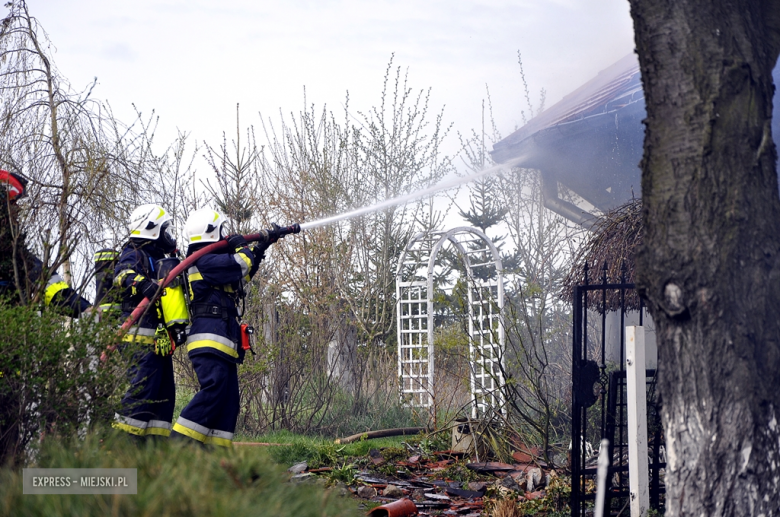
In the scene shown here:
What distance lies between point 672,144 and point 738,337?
2.55 ft

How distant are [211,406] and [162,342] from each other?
727 mm

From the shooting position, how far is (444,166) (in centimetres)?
1316

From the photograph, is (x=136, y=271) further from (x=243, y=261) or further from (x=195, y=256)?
(x=243, y=261)

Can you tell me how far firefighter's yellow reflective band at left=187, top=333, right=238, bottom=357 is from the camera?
496 centimetres

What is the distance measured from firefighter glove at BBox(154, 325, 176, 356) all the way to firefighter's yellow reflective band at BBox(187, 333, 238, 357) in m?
0.29

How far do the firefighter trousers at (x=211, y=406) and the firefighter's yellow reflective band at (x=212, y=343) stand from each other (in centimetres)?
6

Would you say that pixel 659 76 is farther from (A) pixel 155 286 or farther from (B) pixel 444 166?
(B) pixel 444 166

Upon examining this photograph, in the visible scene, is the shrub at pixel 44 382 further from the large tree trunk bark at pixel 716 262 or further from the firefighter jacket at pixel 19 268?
the large tree trunk bark at pixel 716 262

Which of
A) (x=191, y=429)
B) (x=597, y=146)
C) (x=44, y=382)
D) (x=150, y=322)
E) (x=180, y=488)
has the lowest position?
(x=191, y=429)

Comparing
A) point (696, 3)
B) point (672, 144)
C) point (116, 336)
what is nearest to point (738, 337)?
point (672, 144)

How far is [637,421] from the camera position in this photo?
3777mm

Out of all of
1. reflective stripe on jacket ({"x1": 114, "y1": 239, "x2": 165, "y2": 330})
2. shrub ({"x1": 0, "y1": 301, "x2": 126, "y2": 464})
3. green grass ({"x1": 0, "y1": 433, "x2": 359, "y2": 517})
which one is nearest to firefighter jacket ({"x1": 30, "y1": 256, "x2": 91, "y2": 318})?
shrub ({"x1": 0, "y1": 301, "x2": 126, "y2": 464})

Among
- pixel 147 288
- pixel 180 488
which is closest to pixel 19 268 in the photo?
pixel 147 288

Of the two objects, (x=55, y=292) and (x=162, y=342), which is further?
(x=162, y=342)
